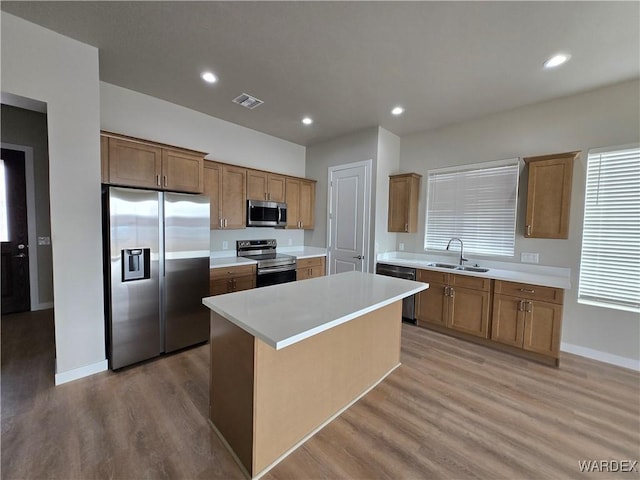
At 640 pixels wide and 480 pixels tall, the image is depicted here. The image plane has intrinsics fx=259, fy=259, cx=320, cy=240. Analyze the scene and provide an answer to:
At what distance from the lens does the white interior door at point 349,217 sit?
164 inches

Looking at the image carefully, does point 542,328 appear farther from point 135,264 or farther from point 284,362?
point 135,264

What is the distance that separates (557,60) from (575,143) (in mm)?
1192

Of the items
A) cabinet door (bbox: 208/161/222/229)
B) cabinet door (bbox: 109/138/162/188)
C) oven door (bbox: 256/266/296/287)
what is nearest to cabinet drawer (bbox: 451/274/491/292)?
oven door (bbox: 256/266/296/287)

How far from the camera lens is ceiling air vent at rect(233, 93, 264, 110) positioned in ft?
10.3

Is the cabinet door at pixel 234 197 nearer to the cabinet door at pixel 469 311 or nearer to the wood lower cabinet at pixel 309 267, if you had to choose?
the wood lower cabinet at pixel 309 267

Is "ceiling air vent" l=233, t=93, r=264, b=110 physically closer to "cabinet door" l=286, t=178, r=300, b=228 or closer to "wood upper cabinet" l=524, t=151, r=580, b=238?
"cabinet door" l=286, t=178, r=300, b=228

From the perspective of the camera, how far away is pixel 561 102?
3072mm

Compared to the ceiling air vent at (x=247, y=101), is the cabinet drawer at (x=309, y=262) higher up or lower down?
lower down

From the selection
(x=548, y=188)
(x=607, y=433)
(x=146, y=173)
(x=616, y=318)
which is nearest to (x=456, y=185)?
(x=548, y=188)

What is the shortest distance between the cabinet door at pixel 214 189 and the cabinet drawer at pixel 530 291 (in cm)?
371

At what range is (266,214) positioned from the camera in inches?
165

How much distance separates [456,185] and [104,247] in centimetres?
449

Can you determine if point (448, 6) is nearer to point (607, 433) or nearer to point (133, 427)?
point (607, 433)

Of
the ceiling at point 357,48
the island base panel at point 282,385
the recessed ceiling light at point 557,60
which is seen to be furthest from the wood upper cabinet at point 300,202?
the recessed ceiling light at point 557,60
